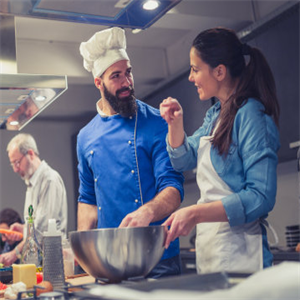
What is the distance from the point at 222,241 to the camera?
3.93 ft

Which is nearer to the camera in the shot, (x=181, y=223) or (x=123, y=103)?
(x=181, y=223)

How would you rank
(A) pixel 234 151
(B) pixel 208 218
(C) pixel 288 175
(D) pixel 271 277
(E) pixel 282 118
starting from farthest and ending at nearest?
(C) pixel 288 175 → (E) pixel 282 118 → (A) pixel 234 151 → (B) pixel 208 218 → (D) pixel 271 277

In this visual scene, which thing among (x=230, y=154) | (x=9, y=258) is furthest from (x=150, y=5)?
(x=9, y=258)

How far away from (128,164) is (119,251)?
0.63 m

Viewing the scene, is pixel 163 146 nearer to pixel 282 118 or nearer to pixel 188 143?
pixel 188 143

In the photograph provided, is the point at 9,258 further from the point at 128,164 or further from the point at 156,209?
the point at 156,209

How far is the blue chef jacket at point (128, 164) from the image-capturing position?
4.82 feet

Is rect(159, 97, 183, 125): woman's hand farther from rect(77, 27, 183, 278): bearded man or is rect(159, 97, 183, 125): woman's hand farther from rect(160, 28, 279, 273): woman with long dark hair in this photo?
rect(77, 27, 183, 278): bearded man

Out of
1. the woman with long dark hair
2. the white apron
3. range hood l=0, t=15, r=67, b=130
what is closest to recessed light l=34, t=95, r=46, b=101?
range hood l=0, t=15, r=67, b=130

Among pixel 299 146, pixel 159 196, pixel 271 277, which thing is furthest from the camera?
pixel 299 146

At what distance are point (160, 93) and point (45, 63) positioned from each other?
1.09 m

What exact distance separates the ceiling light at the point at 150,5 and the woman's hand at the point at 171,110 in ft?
1.32

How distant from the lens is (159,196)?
4.37ft

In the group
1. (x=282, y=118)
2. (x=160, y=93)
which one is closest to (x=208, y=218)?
(x=282, y=118)
